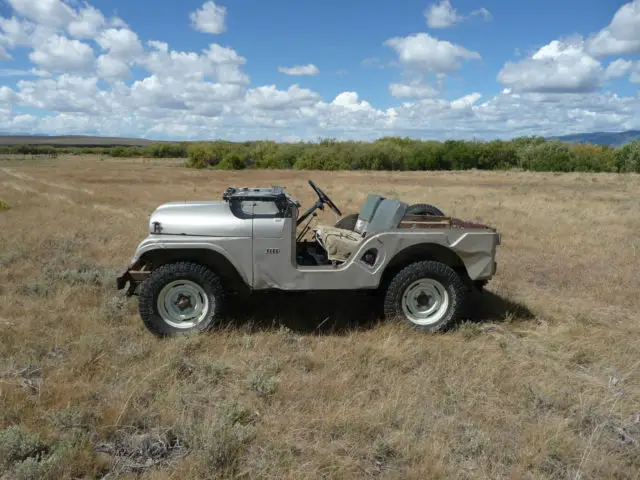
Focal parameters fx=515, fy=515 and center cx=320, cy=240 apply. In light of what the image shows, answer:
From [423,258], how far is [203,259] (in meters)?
2.36

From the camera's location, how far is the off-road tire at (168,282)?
5083 mm

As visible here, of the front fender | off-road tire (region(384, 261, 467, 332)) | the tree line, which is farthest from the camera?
the tree line

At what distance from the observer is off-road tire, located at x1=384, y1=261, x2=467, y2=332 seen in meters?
5.36

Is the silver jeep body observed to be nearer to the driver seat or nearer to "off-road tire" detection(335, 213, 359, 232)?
the driver seat

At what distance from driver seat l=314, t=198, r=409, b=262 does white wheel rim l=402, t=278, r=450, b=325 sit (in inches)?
28.1

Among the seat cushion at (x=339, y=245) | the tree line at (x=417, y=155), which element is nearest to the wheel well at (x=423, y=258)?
the seat cushion at (x=339, y=245)

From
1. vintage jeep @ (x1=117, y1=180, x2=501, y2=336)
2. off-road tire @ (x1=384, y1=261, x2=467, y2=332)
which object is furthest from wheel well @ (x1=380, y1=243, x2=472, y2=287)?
off-road tire @ (x1=384, y1=261, x2=467, y2=332)

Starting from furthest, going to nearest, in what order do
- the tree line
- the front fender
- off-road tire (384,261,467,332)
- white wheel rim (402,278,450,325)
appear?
the tree line, white wheel rim (402,278,450,325), off-road tire (384,261,467,332), the front fender

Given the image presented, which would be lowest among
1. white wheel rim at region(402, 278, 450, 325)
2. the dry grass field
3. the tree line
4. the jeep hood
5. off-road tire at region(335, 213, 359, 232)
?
the dry grass field

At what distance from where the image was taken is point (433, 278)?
543cm

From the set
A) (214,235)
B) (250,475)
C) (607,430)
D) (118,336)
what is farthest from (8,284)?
(607,430)

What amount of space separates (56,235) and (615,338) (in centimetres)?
1052

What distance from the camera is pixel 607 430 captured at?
12.6 ft

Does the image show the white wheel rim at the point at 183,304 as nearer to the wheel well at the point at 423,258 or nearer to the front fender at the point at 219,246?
the front fender at the point at 219,246
